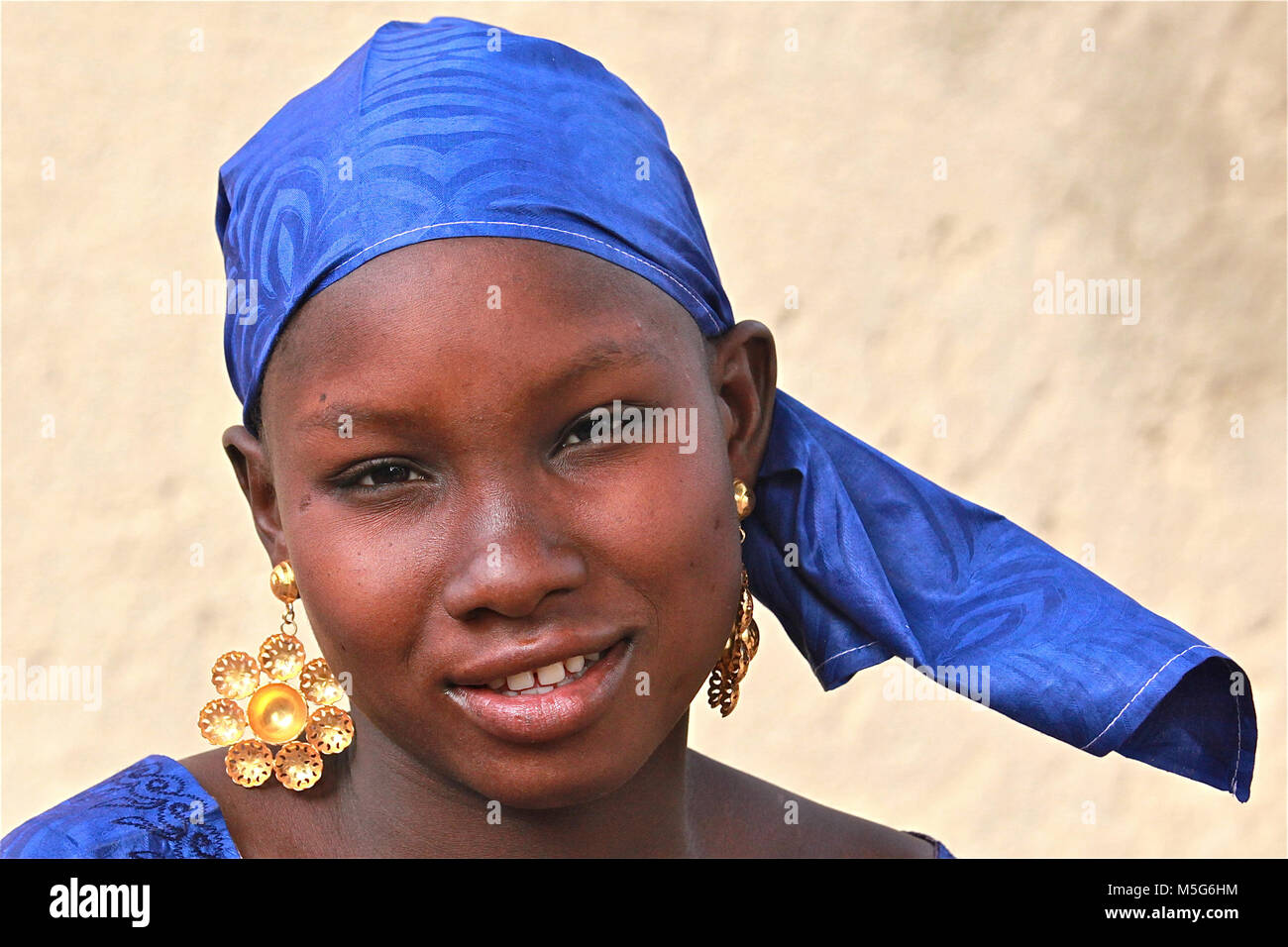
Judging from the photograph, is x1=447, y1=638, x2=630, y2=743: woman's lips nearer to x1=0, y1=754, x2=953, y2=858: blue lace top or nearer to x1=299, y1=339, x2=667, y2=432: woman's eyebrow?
x1=299, y1=339, x2=667, y2=432: woman's eyebrow

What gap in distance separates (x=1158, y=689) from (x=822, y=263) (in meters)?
1.95

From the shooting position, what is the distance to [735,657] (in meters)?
1.85

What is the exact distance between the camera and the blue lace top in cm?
172

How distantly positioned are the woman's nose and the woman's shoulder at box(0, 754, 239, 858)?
43 cm

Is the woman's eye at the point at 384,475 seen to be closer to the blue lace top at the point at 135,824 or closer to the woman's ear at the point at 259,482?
the woman's ear at the point at 259,482

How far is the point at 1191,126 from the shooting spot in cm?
362

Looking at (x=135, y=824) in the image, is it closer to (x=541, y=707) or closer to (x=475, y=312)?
(x=541, y=707)

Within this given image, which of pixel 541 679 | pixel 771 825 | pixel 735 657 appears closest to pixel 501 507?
pixel 541 679

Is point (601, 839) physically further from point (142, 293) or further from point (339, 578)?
point (142, 293)

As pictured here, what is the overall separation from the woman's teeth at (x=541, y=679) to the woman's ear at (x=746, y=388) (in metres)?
0.33

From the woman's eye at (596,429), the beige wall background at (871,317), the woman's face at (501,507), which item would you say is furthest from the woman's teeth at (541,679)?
the beige wall background at (871,317)

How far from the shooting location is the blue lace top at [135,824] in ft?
5.63
